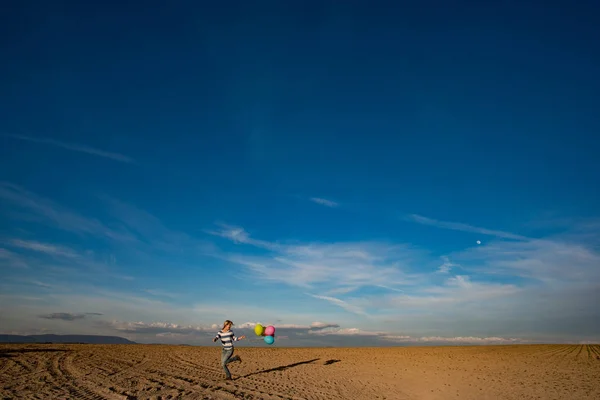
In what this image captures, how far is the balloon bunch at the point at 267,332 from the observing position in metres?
18.9

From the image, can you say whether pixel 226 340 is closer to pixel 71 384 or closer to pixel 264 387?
pixel 264 387

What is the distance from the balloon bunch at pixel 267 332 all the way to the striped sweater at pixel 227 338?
252 centimetres

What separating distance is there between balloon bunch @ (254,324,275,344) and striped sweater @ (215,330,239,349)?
2522mm

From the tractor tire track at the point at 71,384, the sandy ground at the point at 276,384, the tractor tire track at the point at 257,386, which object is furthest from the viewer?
the tractor tire track at the point at 257,386

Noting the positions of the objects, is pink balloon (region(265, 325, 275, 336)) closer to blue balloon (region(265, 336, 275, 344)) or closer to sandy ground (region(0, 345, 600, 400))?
blue balloon (region(265, 336, 275, 344))

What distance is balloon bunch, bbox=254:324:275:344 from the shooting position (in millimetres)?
18891

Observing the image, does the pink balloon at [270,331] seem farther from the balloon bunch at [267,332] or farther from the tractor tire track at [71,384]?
the tractor tire track at [71,384]

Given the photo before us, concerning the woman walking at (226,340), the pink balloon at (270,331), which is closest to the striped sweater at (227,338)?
the woman walking at (226,340)

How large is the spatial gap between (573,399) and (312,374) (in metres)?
14.3

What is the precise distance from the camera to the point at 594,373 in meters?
26.9

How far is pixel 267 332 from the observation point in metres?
19.4

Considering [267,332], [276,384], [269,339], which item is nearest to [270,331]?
[267,332]

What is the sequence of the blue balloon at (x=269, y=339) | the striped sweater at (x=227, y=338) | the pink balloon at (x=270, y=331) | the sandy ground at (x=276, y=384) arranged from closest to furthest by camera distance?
1. the sandy ground at (x=276, y=384)
2. the striped sweater at (x=227, y=338)
3. the blue balloon at (x=269, y=339)
4. the pink balloon at (x=270, y=331)

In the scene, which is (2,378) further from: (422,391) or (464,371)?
(464,371)
